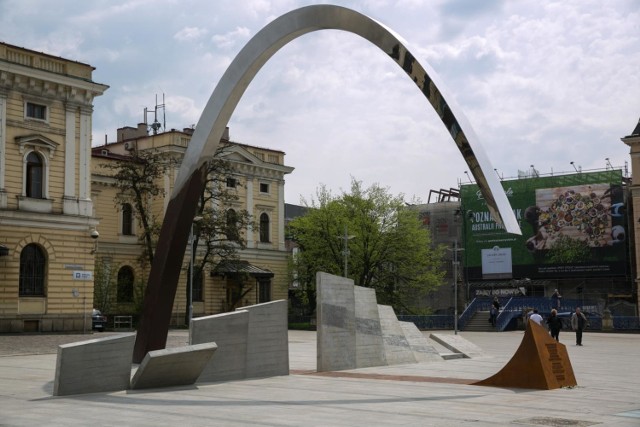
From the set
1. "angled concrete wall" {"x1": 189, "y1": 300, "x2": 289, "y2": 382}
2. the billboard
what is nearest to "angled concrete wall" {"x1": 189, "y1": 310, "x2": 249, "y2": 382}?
"angled concrete wall" {"x1": 189, "y1": 300, "x2": 289, "y2": 382}

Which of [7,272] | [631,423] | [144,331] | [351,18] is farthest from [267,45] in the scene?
[7,272]

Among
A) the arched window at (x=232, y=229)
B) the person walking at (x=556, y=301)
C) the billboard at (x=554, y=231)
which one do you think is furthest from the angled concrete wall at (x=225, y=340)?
the billboard at (x=554, y=231)

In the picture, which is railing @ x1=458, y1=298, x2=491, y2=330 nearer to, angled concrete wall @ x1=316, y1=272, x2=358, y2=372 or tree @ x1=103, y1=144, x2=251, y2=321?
tree @ x1=103, y1=144, x2=251, y2=321

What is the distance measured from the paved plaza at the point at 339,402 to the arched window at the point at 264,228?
1606 inches

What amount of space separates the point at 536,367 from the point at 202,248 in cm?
4142

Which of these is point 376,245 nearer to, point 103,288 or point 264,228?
point 264,228

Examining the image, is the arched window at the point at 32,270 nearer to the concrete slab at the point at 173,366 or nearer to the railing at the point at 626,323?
the concrete slab at the point at 173,366

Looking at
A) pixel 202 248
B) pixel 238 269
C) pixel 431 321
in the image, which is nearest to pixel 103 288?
pixel 202 248

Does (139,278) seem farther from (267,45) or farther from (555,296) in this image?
(267,45)

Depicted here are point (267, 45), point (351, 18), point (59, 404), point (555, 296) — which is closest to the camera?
point (59, 404)

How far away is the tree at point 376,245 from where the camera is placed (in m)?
51.6

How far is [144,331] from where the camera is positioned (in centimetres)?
1595

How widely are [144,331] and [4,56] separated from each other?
2426cm

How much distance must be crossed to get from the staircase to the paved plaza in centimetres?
3032
